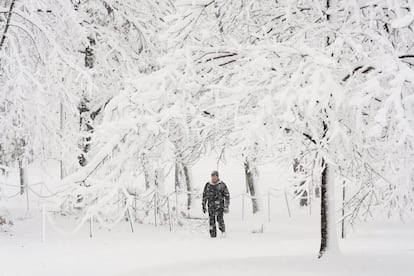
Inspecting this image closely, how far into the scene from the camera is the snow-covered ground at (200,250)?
841cm

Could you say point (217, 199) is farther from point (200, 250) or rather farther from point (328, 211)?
point (328, 211)

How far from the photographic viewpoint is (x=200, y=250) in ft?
37.3

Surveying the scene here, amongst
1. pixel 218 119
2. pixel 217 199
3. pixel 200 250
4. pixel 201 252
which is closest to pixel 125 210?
pixel 218 119

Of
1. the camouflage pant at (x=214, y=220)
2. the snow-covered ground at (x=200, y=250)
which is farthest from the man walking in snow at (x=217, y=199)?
the snow-covered ground at (x=200, y=250)

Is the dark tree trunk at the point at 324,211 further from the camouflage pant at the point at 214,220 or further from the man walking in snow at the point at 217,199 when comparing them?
the man walking in snow at the point at 217,199

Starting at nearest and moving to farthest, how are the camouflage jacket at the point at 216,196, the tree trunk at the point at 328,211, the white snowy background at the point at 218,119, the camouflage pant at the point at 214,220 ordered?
the white snowy background at the point at 218,119, the tree trunk at the point at 328,211, the camouflage pant at the point at 214,220, the camouflage jacket at the point at 216,196

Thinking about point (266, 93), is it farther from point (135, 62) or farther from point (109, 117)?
point (135, 62)

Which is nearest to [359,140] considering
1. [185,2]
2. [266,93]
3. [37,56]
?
[266,93]

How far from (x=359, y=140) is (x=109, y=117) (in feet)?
10.5

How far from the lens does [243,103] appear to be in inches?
274

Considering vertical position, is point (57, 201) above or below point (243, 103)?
below

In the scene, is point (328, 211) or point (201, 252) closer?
point (328, 211)

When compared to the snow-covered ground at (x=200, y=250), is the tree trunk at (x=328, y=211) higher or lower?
higher

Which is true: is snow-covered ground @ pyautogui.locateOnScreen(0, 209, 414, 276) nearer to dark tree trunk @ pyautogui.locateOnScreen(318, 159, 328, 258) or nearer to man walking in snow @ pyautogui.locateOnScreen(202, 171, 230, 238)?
dark tree trunk @ pyautogui.locateOnScreen(318, 159, 328, 258)
